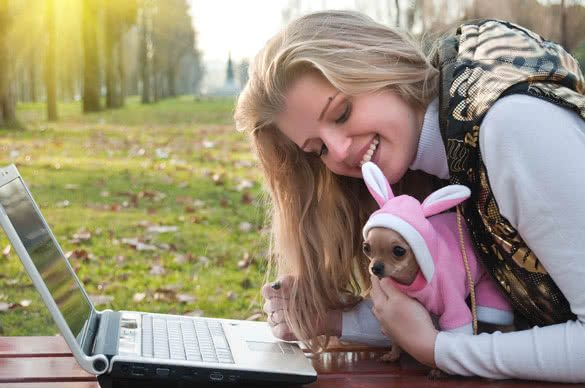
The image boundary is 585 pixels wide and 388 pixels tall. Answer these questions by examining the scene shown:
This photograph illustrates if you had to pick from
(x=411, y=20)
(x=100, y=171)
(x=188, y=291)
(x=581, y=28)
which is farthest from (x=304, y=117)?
(x=411, y=20)

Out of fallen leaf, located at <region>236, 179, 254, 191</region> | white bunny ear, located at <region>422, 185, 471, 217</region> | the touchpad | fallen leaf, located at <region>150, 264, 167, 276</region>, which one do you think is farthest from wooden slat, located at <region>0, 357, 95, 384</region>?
fallen leaf, located at <region>236, 179, 254, 191</region>

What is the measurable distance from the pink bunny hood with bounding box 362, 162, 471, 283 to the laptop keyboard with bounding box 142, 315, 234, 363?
1.84ft

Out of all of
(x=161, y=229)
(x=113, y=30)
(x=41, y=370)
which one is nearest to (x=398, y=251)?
(x=41, y=370)

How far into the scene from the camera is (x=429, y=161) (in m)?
2.52

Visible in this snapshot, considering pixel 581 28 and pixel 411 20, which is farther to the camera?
pixel 411 20

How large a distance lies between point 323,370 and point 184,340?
1.40ft

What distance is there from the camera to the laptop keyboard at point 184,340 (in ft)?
6.38

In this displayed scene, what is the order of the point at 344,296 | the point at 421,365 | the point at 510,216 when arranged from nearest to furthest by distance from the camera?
1. the point at 510,216
2. the point at 421,365
3. the point at 344,296

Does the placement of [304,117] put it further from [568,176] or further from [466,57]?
[568,176]

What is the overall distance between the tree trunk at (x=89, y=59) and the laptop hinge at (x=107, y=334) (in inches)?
757

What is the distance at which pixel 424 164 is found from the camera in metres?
2.54

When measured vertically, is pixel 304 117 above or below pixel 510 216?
above

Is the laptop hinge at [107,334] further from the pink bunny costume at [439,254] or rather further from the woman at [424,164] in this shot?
the pink bunny costume at [439,254]

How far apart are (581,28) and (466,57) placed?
6.01 m
